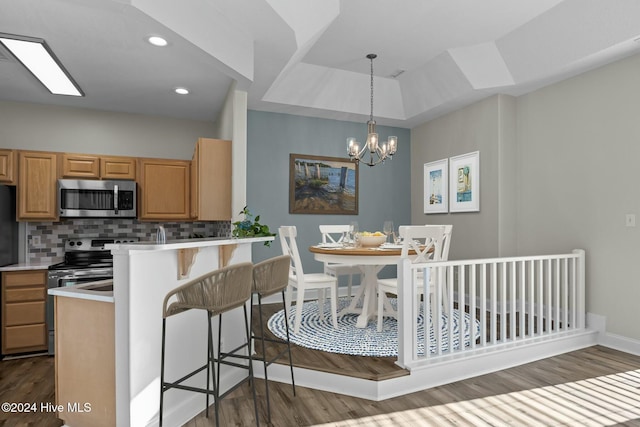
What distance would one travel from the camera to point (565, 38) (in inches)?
140

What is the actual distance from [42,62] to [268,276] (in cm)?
280

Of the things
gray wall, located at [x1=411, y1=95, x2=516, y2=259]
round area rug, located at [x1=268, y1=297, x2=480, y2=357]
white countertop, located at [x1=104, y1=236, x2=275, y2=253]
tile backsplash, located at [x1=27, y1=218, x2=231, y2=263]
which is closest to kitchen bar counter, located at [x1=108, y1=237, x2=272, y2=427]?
white countertop, located at [x1=104, y1=236, x2=275, y2=253]

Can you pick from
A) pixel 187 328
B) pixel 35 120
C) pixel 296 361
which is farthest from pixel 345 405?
A: pixel 35 120

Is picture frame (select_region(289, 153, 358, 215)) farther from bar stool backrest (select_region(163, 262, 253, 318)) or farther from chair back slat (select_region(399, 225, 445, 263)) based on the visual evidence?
bar stool backrest (select_region(163, 262, 253, 318))

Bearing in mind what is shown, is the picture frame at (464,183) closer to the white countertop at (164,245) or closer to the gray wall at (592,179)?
the gray wall at (592,179)

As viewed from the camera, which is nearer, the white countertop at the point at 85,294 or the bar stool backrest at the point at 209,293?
the bar stool backrest at the point at 209,293

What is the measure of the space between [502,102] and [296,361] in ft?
12.3

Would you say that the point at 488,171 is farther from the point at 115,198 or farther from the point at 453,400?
the point at 115,198

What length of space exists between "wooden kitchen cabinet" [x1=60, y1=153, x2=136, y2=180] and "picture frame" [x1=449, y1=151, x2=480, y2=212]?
13.3 feet

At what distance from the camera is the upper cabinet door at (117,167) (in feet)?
14.5

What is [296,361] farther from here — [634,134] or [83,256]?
[634,134]

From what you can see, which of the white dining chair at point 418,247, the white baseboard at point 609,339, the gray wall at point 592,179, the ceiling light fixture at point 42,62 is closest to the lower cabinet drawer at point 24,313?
the ceiling light fixture at point 42,62

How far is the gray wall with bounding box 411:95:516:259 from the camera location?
4.57m

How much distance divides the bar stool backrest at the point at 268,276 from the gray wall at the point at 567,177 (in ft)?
10.0
